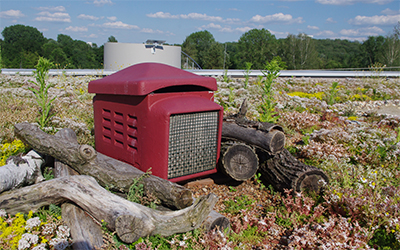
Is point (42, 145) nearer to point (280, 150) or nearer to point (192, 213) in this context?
point (192, 213)

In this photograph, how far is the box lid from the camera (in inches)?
110

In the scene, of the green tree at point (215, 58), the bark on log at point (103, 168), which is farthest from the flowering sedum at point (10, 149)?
the green tree at point (215, 58)

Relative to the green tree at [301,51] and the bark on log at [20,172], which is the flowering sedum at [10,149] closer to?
the bark on log at [20,172]

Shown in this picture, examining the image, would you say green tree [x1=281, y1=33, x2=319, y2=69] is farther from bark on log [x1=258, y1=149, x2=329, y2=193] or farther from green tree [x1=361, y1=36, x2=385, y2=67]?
bark on log [x1=258, y1=149, x2=329, y2=193]

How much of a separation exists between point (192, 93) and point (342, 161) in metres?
2.40

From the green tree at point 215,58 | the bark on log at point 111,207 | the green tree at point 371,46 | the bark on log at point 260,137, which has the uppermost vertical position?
the green tree at point 371,46

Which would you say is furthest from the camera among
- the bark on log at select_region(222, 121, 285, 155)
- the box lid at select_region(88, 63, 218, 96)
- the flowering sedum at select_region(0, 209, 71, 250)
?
the bark on log at select_region(222, 121, 285, 155)

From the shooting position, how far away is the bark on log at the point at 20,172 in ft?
8.69

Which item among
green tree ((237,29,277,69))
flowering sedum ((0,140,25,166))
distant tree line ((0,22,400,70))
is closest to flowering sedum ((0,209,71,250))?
flowering sedum ((0,140,25,166))

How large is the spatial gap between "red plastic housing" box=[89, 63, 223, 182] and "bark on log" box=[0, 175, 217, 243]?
1.91ft

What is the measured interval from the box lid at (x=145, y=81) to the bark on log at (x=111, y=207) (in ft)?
3.18

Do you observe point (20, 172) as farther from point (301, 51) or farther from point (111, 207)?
point (301, 51)

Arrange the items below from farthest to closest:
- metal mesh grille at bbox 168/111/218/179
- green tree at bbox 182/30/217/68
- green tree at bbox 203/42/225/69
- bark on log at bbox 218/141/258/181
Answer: green tree at bbox 182/30/217/68 < green tree at bbox 203/42/225/69 < bark on log at bbox 218/141/258/181 < metal mesh grille at bbox 168/111/218/179

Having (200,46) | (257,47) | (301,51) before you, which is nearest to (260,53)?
(257,47)
